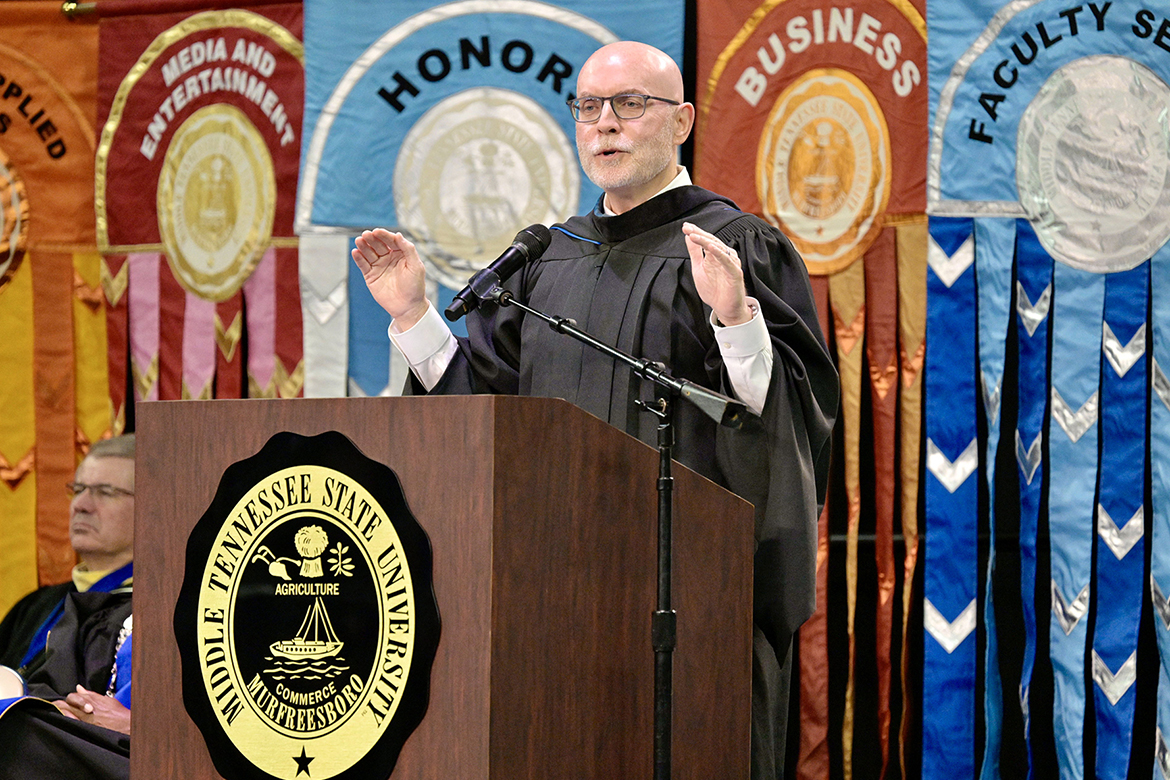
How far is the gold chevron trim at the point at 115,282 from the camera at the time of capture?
3.72 m

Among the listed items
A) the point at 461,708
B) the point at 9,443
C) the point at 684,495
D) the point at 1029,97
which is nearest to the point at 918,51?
the point at 1029,97

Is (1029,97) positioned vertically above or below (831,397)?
above

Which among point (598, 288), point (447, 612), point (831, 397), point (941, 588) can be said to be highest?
point (598, 288)

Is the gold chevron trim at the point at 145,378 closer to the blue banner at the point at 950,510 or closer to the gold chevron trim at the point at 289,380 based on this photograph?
the gold chevron trim at the point at 289,380

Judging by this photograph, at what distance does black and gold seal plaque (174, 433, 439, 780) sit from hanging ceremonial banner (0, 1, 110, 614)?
2.47 meters

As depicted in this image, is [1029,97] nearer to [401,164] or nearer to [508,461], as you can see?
[401,164]

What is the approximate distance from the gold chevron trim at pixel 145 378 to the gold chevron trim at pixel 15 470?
16.5 inches

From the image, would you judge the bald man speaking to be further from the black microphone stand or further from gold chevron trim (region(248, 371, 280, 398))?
gold chevron trim (region(248, 371, 280, 398))

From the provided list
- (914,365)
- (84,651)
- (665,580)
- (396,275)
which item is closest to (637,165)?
(396,275)

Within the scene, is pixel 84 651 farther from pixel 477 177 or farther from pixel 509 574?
pixel 509 574

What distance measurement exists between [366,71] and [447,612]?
2.42 metres

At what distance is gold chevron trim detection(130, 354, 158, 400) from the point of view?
3.68 metres

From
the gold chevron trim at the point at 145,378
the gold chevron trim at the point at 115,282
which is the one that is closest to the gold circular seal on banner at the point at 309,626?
the gold chevron trim at the point at 145,378

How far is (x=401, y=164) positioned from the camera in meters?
3.46
